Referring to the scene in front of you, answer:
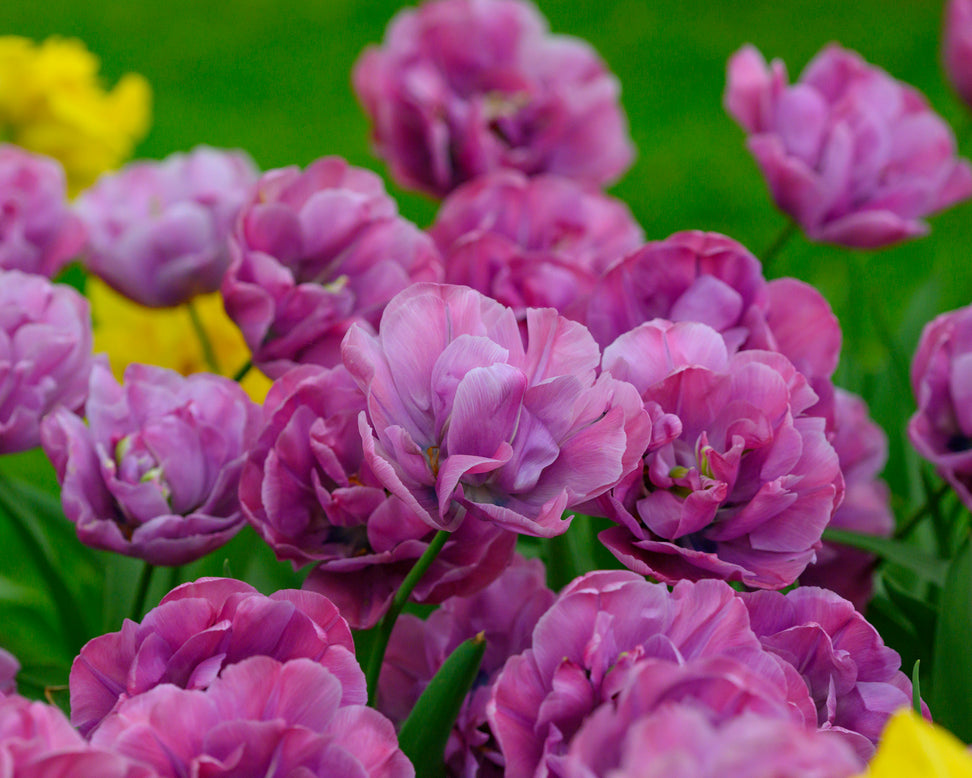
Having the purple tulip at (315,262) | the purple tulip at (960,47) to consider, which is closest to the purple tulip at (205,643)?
the purple tulip at (315,262)

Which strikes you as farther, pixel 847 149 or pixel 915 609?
pixel 847 149

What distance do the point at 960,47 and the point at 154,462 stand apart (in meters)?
0.88

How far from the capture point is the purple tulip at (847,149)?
2.61 ft

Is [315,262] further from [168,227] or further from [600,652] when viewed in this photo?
[600,652]

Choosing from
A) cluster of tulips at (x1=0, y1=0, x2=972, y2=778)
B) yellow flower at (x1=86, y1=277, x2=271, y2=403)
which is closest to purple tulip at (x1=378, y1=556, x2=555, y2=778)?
cluster of tulips at (x1=0, y1=0, x2=972, y2=778)

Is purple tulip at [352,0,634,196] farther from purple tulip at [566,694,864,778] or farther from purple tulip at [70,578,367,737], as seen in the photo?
purple tulip at [566,694,864,778]

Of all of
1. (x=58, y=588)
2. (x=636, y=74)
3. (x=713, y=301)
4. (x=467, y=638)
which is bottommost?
(x=636, y=74)

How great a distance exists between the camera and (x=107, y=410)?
546 mm

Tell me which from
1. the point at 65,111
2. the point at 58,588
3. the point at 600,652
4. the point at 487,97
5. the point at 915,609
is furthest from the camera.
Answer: the point at 65,111

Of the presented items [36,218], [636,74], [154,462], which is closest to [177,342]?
[36,218]

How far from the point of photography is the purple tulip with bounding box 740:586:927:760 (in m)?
0.43

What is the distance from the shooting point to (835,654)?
0.43 metres

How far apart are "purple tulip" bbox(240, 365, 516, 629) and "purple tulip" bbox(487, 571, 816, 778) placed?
85mm

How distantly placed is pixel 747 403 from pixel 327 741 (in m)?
0.21
